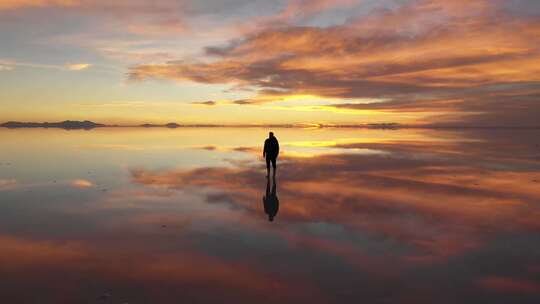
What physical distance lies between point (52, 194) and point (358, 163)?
18.1 metres

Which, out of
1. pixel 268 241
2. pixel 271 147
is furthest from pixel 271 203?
pixel 271 147

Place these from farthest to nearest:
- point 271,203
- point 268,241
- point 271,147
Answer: point 271,147 < point 271,203 < point 268,241

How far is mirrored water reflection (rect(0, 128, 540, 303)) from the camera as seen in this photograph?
6.59 metres

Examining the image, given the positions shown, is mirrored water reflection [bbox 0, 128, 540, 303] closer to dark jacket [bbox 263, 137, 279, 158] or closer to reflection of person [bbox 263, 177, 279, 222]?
reflection of person [bbox 263, 177, 279, 222]

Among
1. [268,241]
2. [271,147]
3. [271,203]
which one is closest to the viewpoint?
[268,241]

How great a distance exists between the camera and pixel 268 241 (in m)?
9.13

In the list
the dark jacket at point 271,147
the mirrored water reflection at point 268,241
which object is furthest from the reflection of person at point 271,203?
the dark jacket at point 271,147

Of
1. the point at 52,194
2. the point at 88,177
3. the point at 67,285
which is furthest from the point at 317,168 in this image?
the point at 67,285

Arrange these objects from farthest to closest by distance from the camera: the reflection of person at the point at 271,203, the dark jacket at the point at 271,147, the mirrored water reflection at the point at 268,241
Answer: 1. the dark jacket at the point at 271,147
2. the reflection of person at the point at 271,203
3. the mirrored water reflection at the point at 268,241

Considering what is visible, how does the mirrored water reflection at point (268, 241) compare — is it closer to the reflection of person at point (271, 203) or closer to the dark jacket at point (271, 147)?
the reflection of person at point (271, 203)

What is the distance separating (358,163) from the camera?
26234 millimetres

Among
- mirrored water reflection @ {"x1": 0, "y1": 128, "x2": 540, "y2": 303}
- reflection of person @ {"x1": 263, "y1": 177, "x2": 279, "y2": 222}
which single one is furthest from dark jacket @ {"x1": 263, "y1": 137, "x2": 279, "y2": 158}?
reflection of person @ {"x1": 263, "y1": 177, "x2": 279, "y2": 222}

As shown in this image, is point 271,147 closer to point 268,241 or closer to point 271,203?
point 271,203

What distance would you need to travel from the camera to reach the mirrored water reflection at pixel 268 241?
659 centimetres
